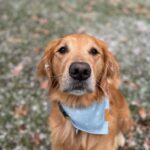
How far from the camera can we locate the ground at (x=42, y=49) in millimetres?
6879

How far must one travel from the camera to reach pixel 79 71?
4324 mm

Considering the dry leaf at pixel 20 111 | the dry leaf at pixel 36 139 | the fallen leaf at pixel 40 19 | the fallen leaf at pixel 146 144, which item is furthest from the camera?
the fallen leaf at pixel 40 19

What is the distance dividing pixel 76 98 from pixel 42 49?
203 inches

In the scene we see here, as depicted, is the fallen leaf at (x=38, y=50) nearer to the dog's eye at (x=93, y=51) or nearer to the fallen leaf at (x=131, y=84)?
the fallen leaf at (x=131, y=84)

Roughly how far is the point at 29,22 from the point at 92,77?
25.5 feet

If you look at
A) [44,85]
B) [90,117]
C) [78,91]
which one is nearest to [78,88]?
[78,91]

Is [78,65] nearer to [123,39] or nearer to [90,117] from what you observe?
[90,117]

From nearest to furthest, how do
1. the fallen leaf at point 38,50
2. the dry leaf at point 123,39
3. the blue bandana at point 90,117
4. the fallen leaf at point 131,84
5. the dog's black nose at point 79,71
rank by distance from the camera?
1. the dog's black nose at point 79,71
2. the blue bandana at point 90,117
3. the fallen leaf at point 131,84
4. the fallen leaf at point 38,50
5. the dry leaf at point 123,39

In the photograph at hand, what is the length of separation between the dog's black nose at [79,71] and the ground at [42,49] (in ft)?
8.25

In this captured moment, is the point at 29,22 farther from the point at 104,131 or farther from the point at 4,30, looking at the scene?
the point at 104,131

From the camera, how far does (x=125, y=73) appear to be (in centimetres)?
868

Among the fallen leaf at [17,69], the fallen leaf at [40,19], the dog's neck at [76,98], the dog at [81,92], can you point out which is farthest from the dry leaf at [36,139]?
the fallen leaf at [40,19]

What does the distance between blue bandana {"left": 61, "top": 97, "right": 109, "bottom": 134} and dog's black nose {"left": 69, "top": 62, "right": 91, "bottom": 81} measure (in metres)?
0.82

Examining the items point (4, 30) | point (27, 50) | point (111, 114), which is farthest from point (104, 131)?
point (4, 30)
